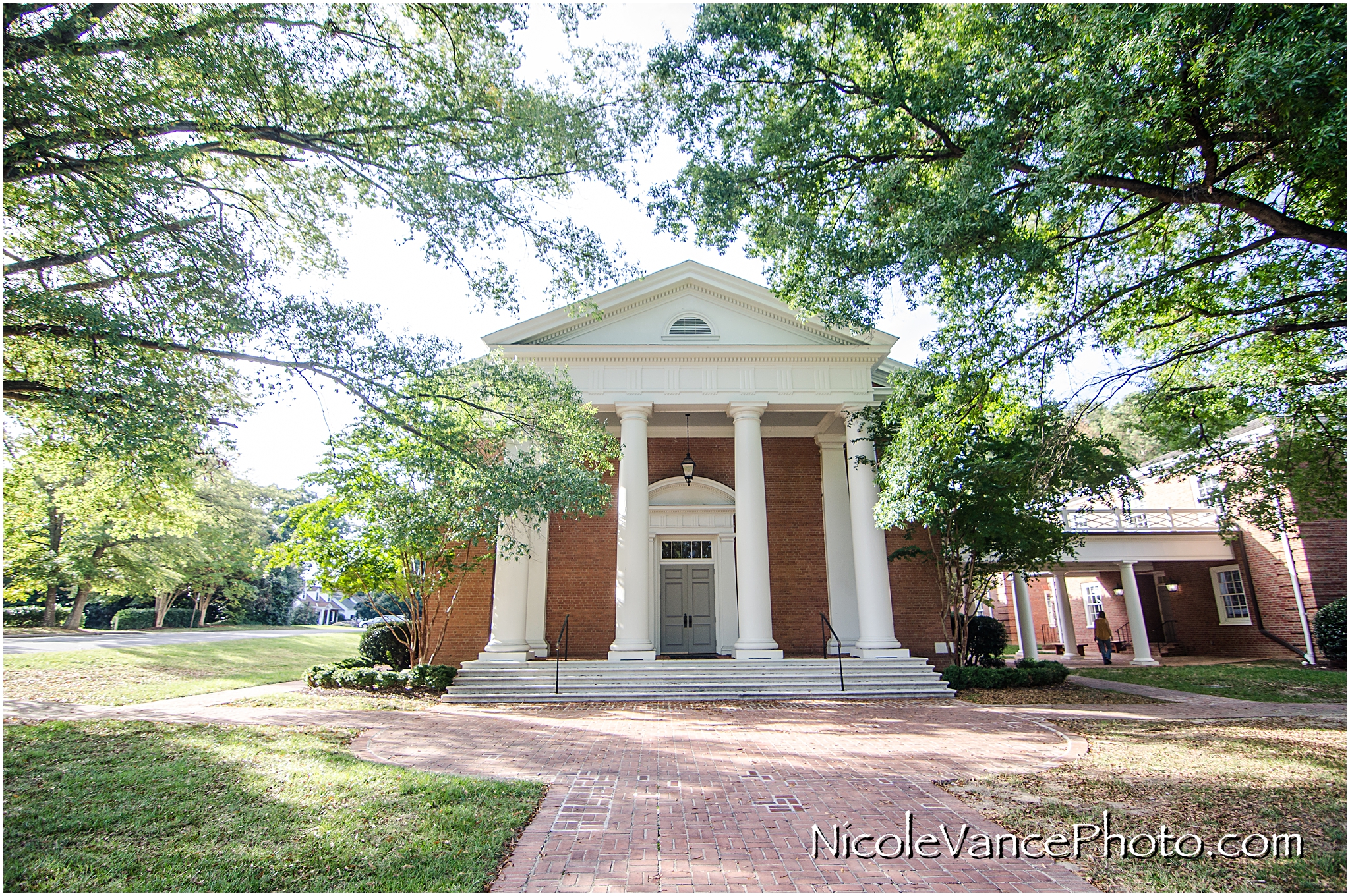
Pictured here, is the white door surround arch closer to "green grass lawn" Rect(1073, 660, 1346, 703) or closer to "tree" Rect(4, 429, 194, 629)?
"green grass lawn" Rect(1073, 660, 1346, 703)

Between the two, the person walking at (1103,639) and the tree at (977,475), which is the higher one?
the tree at (977,475)

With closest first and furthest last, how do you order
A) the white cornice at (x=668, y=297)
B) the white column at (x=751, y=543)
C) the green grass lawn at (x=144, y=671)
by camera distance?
the green grass lawn at (x=144, y=671)
the white column at (x=751, y=543)
the white cornice at (x=668, y=297)

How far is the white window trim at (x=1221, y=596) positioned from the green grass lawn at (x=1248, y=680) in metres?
1.76

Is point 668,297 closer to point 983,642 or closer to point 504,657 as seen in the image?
point 504,657

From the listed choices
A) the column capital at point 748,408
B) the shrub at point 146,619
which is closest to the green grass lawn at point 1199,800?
the column capital at point 748,408

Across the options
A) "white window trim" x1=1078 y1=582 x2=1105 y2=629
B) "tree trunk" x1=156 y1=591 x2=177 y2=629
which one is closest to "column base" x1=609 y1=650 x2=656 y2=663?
"white window trim" x1=1078 y1=582 x2=1105 y2=629

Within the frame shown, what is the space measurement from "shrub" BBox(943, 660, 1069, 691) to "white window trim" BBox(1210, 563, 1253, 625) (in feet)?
34.1

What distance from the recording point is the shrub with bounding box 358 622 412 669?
13.9m

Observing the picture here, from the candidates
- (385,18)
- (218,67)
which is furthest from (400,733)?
(385,18)

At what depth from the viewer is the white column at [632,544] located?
42.6 feet

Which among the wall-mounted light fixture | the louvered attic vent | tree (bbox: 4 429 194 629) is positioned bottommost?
tree (bbox: 4 429 194 629)

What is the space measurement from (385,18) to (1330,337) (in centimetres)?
1219

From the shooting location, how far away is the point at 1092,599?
2561cm

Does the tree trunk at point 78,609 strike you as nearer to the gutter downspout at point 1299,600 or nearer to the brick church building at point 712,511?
the brick church building at point 712,511
